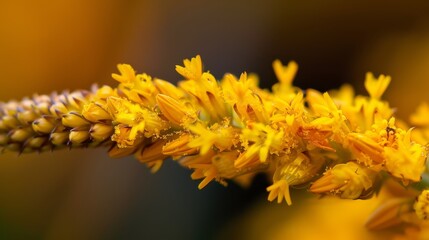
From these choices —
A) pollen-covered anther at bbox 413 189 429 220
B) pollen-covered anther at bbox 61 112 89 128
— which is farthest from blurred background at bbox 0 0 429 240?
pollen-covered anther at bbox 61 112 89 128

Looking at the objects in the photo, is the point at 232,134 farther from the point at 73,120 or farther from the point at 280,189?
the point at 73,120

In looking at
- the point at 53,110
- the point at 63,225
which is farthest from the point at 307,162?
the point at 63,225

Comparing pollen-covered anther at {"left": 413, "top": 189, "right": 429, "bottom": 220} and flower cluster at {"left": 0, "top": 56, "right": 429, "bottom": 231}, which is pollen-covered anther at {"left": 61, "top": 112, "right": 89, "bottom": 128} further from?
pollen-covered anther at {"left": 413, "top": 189, "right": 429, "bottom": 220}

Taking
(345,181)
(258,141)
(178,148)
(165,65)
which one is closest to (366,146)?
(345,181)

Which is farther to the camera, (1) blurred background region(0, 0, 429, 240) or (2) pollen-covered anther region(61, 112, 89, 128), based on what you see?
(1) blurred background region(0, 0, 429, 240)

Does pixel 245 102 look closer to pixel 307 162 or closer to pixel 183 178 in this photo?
pixel 307 162

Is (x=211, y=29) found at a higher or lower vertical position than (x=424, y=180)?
higher
